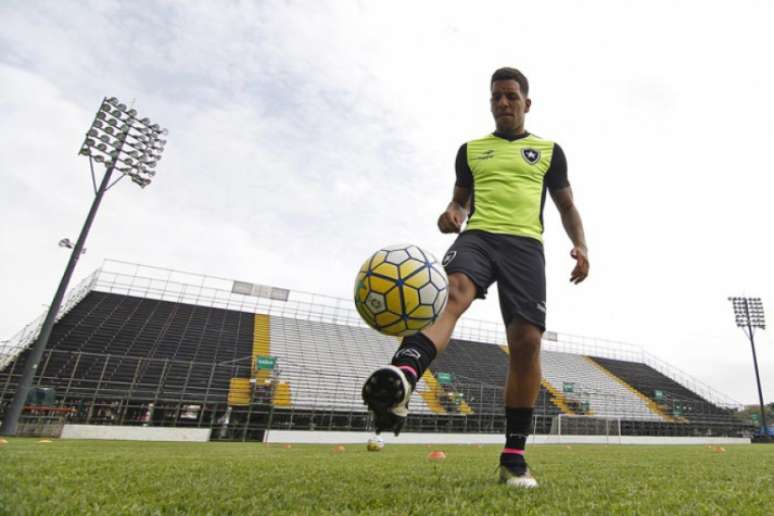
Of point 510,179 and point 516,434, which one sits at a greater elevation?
point 510,179

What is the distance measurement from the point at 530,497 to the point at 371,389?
89 centimetres

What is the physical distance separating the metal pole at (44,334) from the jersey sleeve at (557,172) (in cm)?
1267

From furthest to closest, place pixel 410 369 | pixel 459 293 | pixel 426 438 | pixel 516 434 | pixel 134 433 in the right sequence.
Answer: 1. pixel 426 438
2. pixel 134 433
3. pixel 516 434
4. pixel 459 293
5. pixel 410 369

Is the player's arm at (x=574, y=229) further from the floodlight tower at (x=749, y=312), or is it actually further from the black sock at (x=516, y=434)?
the floodlight tower at (x=749, y=312)

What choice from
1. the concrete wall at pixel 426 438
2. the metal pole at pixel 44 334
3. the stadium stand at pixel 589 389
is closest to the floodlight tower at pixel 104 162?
the metal pole at pixel 44 334

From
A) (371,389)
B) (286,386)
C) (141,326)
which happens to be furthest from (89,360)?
(371,389)

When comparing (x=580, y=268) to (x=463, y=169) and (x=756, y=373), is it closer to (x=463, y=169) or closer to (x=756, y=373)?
(x=463, y=169)

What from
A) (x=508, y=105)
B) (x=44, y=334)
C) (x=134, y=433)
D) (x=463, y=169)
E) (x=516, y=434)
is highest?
(x=508, y=105)

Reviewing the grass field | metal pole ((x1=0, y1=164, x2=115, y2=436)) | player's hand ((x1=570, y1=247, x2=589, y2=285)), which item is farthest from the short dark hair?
metal pole ((x1=0, y1=164, x2=115, y2=436))

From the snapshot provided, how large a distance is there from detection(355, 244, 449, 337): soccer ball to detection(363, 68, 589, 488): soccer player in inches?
3.7

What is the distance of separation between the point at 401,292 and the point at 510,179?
1140 millimetres

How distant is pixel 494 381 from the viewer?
25250 mm

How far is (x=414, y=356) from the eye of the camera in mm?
1907

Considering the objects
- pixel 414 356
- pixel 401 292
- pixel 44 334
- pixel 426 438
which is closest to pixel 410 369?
pixel 414 356
